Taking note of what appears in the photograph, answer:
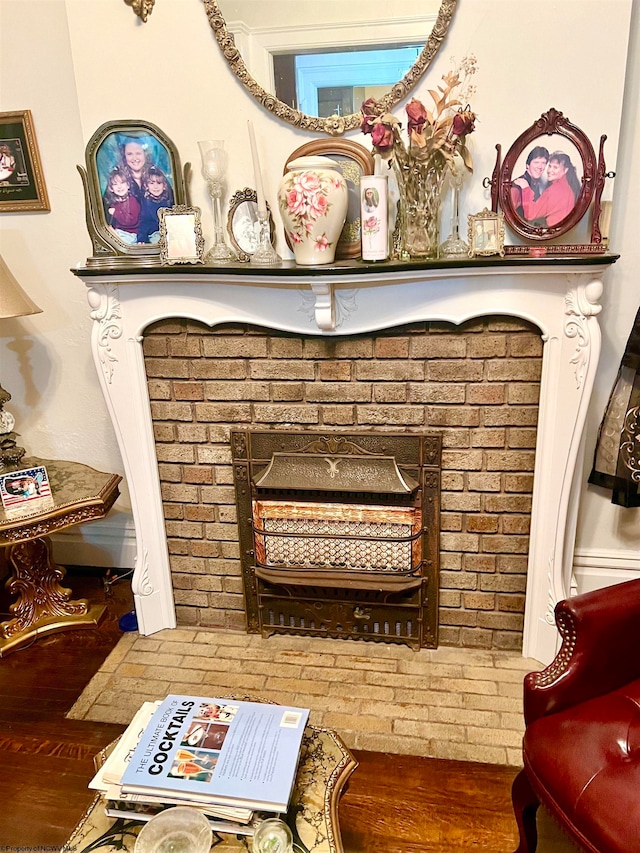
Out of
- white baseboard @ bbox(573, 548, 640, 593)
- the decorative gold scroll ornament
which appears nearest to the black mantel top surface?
the decorative gold scroll ornament

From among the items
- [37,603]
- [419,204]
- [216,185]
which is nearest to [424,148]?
[419,204]

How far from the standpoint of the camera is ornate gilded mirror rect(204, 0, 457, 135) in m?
1.75

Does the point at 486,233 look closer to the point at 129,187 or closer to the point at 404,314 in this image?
the point at 404,314

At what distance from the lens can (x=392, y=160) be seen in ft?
5.80

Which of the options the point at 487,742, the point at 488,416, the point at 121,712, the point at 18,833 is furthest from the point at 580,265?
the point at 18,833

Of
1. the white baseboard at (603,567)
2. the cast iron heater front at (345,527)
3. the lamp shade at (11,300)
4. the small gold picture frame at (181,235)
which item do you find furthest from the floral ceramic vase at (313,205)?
the white baseboard at (603,567)

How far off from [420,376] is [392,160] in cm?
61

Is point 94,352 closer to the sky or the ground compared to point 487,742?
closer to the sky

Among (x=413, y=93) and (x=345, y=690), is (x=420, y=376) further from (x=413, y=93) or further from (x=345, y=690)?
(x=345, y=690)

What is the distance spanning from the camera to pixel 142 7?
6.01ft

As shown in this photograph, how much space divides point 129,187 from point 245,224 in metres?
0.38

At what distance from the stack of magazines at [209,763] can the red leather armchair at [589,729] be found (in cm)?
47

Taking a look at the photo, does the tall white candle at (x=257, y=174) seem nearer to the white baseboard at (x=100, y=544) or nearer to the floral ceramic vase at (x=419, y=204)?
the floral ceramic vase at (x=419, y=204)

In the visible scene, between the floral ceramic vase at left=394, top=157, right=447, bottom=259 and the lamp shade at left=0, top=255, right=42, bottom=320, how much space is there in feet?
3.91
